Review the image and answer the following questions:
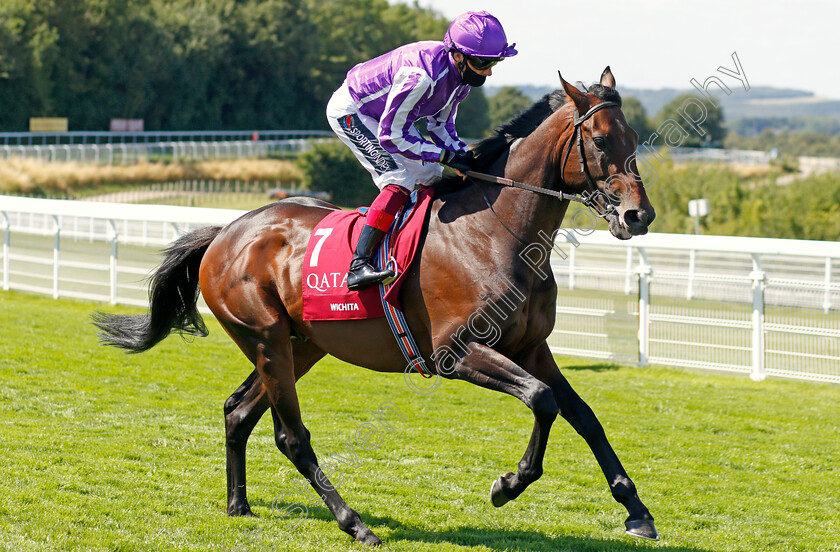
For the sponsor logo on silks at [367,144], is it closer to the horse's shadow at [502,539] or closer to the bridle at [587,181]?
the bridle at [587,181]

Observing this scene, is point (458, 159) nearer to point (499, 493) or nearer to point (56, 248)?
point (499, 493)

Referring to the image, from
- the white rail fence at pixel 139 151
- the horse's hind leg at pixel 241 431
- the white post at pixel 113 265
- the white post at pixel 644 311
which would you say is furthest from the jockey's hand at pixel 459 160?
the white rail fence at pixel 139 151

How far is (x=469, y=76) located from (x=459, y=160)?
1.21 ft

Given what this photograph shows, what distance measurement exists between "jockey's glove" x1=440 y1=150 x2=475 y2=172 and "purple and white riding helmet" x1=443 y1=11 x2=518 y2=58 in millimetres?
438

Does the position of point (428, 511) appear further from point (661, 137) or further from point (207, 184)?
point (207, 184)

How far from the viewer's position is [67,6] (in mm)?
43344

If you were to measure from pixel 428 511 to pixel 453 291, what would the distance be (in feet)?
4.05

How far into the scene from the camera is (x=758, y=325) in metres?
8.69

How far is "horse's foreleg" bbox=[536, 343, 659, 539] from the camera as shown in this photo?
3.54 m

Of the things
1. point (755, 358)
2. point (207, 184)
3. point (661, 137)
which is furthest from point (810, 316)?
point (207, 184)

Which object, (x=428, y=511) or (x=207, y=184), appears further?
(x=207, y=184)

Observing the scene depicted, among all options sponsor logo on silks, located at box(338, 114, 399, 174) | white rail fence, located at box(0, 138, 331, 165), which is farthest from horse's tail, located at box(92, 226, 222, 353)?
white rail fence, located at box(0, 138, 331, 165)

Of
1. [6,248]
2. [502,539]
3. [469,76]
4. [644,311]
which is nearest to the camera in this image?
[469,76]

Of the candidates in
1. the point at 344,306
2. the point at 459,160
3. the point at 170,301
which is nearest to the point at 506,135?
the point at 459,160
